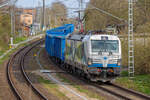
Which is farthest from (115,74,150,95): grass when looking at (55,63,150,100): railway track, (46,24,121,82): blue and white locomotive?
(46,24,121,82): blue and white locomotive

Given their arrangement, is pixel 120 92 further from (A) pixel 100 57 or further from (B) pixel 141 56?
(B) pixel 141 56

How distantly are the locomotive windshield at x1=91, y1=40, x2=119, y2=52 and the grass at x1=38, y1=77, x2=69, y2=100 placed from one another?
3.00 m

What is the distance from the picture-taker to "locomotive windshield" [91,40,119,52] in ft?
57.2

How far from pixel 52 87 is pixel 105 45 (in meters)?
3.79

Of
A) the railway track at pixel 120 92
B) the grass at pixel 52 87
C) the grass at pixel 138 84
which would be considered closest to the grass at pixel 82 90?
the railway track at pixel 120 92

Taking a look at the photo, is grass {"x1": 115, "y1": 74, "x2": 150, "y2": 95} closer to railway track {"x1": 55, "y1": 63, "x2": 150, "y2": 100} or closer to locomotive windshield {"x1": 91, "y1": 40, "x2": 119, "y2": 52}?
railway track {"x1": 55, "y1": 63, "x2": 150, "y2": 100}

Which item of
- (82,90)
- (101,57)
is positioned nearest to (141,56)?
(101,57)

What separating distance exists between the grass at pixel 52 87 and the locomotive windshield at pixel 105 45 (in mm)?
3005

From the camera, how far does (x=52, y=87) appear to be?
16.5 meters

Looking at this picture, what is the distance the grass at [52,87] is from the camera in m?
14.0

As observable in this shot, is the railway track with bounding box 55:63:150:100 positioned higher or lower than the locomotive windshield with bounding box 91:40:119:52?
lower

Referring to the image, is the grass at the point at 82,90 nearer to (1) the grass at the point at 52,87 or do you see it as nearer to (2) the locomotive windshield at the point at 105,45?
(1) the grass at the point at 52,87

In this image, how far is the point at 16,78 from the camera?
20422 mm

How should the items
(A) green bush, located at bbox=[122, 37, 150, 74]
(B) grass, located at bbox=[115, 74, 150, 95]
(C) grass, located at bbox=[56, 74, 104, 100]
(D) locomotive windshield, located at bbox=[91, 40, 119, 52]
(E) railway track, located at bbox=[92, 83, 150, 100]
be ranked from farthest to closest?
(A) green bush, located at bbox=[122, 37, 150, 74] → (D) locomotive windshield, located at bbox=[91, 40, 119, 52] → (B) grass, located at bbox=[115, 74, 150, 95] → (C) grass, located at bbox=[56, 74, 104, 100] → (E) railway track, located at bbox=[92, 83, 150, 100]
